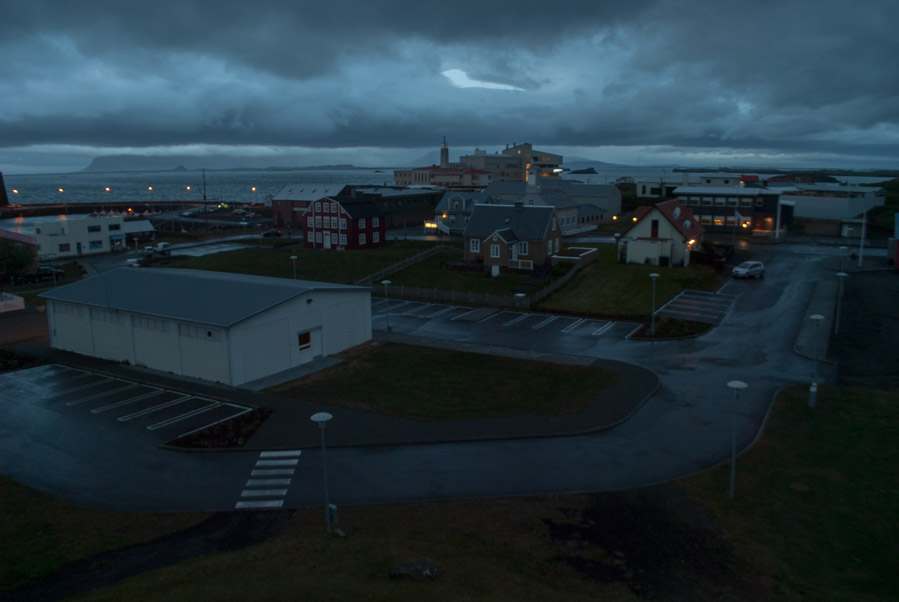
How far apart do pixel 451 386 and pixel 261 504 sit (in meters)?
12.0

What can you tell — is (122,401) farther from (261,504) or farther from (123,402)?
(261,504)

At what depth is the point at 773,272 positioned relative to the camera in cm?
5350

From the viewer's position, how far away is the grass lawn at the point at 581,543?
13.3 m

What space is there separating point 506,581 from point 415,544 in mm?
2977

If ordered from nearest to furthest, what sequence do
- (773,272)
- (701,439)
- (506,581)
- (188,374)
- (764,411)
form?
1. (506,581)
2. (701,439)
3. (764,411)
4. (188,374)
5. (773,272)

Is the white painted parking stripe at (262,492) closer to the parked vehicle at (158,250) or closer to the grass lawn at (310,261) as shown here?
the grass lawn at (310,261)

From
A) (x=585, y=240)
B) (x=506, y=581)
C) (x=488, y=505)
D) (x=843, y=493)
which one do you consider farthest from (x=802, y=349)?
(x=585, y=240)

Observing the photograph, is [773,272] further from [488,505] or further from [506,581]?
[506,581]

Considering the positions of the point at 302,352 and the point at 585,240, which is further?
the point at 585,240

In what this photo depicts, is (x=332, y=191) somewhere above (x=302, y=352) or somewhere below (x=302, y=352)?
above

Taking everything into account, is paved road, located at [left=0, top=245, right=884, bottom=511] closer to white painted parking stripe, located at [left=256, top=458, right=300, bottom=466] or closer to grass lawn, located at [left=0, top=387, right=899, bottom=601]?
white painted parking stripe, located at [left=256, top=458, right=300, bottom=466]

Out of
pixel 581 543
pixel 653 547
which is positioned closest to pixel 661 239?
pixel 653 547

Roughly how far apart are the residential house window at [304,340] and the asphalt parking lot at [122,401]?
6247mm

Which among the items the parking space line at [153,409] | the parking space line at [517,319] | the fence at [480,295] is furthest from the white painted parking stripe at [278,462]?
the fence at [480,295]
